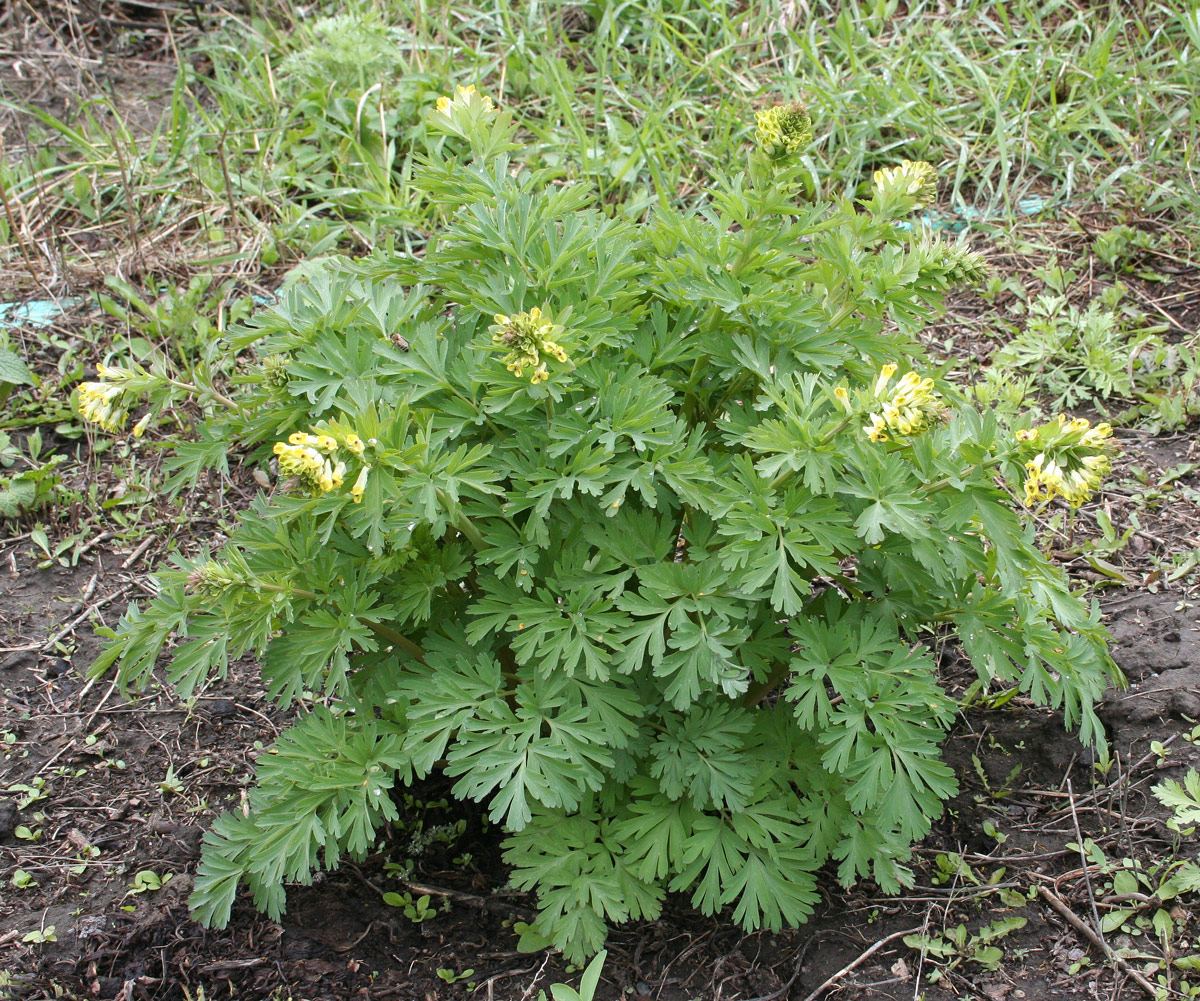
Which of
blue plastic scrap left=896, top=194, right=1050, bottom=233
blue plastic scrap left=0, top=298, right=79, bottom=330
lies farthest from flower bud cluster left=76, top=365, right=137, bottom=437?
blue plastic scrap left=896, top=194, right=1050, bottom=233

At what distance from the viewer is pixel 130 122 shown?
5438 mm

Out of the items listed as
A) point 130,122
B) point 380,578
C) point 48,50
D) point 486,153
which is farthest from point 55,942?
point 48,50

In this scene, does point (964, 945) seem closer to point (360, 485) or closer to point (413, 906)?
point (413, 906)

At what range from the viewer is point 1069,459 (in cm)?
195

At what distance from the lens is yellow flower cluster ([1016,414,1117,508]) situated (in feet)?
6.38

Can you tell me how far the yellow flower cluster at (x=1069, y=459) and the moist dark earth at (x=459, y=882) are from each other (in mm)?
1256

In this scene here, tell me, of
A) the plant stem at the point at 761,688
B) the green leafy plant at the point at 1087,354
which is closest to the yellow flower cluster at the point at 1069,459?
the plant stem at the point at 761,688

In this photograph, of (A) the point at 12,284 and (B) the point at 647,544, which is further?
(A) the point at 12,284

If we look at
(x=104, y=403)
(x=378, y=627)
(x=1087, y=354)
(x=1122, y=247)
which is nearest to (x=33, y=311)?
(x=104, y=403)

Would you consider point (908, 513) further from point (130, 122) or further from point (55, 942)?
point (130, 122)

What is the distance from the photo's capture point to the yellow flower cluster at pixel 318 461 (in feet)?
6.10

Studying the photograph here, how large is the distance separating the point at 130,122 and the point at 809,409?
478 centimetres

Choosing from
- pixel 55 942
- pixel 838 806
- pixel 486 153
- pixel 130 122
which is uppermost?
pixel 486 153

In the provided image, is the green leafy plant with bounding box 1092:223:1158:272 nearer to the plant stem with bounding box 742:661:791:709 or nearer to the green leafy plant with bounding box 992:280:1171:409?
the green leafy plant with bounding box 992:280:1171:409
